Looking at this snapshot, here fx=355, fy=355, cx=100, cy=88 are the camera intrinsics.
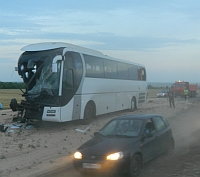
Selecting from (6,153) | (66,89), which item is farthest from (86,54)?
(6,153)

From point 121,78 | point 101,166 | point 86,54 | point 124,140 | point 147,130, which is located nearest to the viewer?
point 101,166

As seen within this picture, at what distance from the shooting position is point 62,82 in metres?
15.5

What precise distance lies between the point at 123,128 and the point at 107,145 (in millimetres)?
1172

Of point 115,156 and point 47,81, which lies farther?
point 47,81

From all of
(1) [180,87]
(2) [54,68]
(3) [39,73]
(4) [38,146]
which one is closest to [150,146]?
(4) [38,146]

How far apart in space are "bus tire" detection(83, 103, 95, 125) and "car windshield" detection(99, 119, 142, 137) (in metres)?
7.48

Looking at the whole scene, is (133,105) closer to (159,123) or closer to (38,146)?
(38,146)

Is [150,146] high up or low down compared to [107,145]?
down

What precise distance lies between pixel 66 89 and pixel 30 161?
20.1ft

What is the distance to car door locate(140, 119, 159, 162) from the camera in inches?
355

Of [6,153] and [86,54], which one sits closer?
[6,153]

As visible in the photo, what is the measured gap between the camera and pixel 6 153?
1091cm

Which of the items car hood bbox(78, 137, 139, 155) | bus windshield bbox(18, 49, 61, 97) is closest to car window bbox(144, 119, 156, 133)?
car hood bbox(78, 137, 139, 155)

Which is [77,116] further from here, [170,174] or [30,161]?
[170,174]
